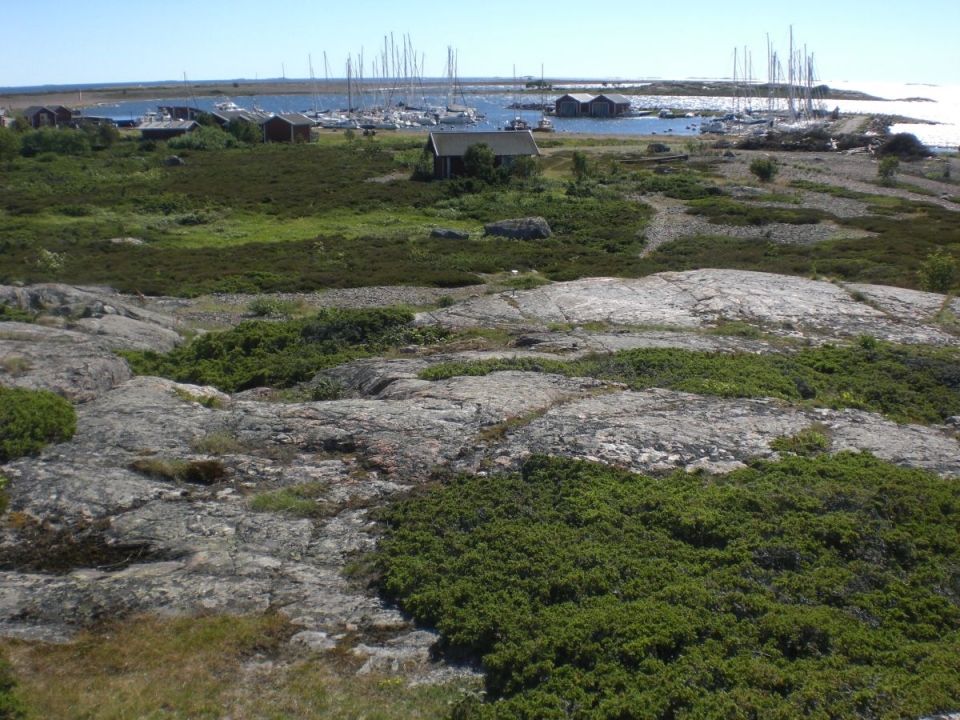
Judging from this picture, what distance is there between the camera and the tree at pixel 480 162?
56.9 metres

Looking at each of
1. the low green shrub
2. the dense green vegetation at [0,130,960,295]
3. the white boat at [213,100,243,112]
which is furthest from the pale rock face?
the white boat at [213,100,243,112]

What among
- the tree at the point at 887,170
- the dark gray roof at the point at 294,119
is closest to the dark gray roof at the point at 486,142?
the tree at the point at 887,170

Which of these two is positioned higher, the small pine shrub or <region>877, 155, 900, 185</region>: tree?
<region>877, 155, 900, 185</region>: tree

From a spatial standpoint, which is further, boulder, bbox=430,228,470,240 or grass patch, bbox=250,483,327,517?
boulder, bbox=430,228,470,240

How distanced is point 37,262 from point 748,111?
4547 inches

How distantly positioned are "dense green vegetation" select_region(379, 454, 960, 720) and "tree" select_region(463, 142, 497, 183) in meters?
47.6

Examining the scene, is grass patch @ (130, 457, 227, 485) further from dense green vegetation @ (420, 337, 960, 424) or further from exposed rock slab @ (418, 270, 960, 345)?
exposed rock slab @ (418, 270, 960, 345)

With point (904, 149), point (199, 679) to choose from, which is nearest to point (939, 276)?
point (199, 679)

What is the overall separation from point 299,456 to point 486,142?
5021cm

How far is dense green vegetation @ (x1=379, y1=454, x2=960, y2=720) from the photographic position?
680 centimetres

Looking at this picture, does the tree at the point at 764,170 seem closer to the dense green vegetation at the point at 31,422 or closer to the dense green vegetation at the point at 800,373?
the dense green vegetation at the point at 800,373

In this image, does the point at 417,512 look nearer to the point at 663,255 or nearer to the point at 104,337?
the point at 104,337

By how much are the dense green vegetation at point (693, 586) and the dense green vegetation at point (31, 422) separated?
569 centimetres

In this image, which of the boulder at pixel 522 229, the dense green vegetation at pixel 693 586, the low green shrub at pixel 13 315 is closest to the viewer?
the dense green vegetation at pixel 693 586
